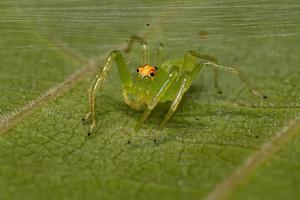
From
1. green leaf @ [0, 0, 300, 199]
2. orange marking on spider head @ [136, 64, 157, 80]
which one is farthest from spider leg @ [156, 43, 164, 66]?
orange marking on spider head @ [136, 64, 157, 80]

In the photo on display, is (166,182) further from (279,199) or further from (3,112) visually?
(3,112)

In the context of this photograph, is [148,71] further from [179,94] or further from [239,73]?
[239,73]

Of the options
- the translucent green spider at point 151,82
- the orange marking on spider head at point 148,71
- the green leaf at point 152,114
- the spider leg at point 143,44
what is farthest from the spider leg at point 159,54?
the orange marking on spider head at point 148,71

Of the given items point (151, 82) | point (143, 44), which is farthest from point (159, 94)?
point (143, 44)

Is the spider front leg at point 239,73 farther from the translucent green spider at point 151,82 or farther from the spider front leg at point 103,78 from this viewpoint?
the spider front leg at point 103,78

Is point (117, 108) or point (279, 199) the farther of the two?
point (117, 108)

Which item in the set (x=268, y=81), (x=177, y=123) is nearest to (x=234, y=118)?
(x=177, y=123)

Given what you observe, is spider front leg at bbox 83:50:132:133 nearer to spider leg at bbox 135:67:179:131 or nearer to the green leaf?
the green leaf
